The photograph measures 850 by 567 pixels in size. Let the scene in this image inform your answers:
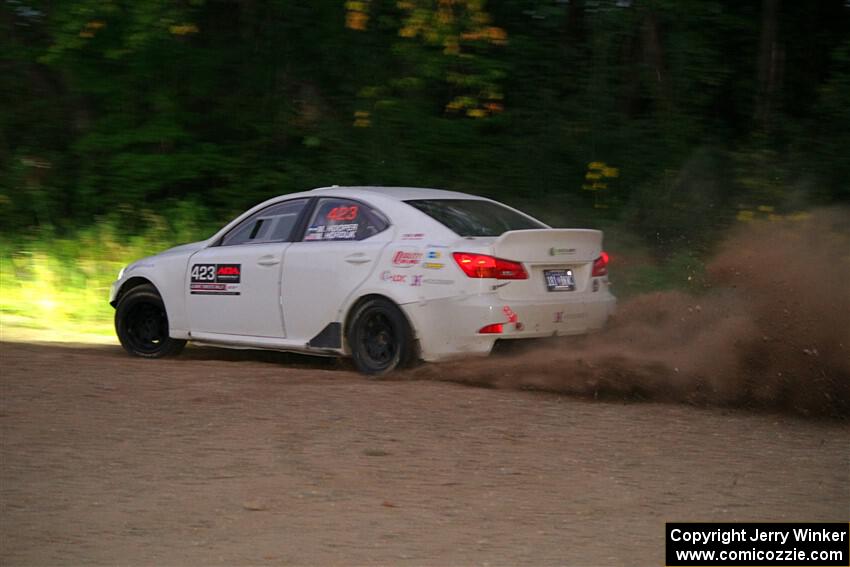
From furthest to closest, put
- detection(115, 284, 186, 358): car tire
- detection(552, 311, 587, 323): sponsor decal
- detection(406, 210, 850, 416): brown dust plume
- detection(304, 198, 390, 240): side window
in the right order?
1. detection(115, 284, 186, 358): car tire
2. detection(304, 198, 390, 240): side window
3. detection(552, 311, 587, 323): sponsor decal
4. detection(406, 210, 850, 416): brown dust plume

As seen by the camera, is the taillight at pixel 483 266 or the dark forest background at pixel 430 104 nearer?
the taillight at pixel 483 266

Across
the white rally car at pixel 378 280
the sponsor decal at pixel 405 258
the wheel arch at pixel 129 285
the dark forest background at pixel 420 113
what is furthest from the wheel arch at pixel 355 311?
the dark forest background at pixel 420 113

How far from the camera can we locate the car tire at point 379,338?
29.0ft

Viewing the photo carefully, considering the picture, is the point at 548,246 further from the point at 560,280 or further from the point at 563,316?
the point at 563,316

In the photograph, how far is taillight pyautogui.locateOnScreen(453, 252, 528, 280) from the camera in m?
8.63

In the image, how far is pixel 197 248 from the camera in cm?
1060

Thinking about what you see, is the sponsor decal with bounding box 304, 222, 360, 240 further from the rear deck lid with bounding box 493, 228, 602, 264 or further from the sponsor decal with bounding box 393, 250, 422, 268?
the rear deck lid with bounding box 493, 228, 602, 264

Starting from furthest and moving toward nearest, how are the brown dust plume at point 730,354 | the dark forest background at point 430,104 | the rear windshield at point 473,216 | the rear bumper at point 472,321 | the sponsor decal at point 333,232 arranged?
1. the dark forest background at point 430,104
2. the sponsor decal at point 333,232
3. the rear windshield at point 473,216
4. the rear bumper at point 472,321
5. the brown dust plume at point 730,354

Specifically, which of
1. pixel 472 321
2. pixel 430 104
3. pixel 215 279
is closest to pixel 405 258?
pixel 472 321

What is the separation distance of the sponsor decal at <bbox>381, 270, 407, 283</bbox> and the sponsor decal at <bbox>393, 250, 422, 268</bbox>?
0.26 ft

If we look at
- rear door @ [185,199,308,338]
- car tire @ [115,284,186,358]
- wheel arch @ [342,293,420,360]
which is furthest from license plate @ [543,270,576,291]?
car tire @ [115,284,186,358]

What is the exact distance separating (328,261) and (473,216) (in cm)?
123

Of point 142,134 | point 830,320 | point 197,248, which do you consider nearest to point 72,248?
point 142,134

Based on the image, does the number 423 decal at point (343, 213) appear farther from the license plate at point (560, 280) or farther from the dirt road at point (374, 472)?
the license plate at point (560, 280)
